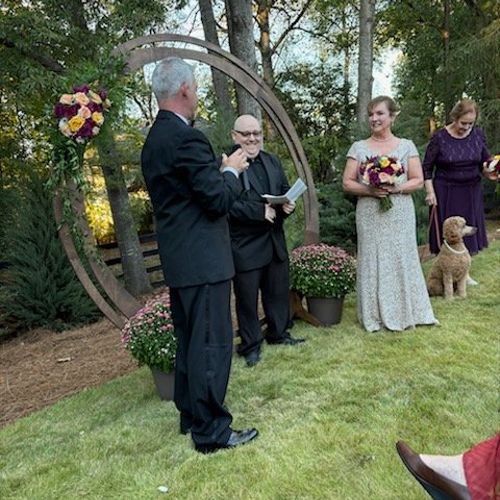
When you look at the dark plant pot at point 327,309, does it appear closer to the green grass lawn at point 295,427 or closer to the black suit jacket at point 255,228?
the green grass lawn at point 295,427

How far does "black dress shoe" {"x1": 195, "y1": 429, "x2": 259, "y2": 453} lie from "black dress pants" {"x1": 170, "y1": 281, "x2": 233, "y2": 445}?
23mm

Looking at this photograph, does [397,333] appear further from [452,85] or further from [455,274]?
[452,85]

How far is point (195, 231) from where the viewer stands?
7.73 ft

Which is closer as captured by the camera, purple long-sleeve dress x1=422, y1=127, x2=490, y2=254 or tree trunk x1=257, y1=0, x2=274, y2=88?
purple long-sleeve dress x1=422, y1=127, x2=490, y2=254

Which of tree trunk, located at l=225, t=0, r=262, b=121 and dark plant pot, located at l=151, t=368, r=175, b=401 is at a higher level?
tree trunk, located at l=225, t=0, r=262, b=121

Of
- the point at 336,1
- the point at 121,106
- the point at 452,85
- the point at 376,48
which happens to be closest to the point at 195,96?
the point at 121,106

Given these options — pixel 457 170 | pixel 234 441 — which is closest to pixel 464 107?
pixel 457 170

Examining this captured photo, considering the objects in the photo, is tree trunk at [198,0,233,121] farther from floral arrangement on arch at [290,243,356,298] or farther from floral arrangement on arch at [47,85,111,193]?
floral arrangement on arch at [47,85,111,193]

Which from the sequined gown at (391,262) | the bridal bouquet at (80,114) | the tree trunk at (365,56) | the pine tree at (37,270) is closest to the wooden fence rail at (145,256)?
the pine tree at (37,270)

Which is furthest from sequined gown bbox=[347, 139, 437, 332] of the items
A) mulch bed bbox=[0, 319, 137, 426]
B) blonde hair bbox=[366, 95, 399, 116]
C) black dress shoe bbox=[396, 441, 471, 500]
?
black dress shoe bbox=[396, 441, 471, 500]

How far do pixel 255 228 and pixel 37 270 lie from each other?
3317 mm

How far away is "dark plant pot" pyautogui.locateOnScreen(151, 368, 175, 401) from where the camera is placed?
3188mm

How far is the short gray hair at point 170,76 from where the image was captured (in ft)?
7.43

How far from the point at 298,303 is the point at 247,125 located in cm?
172
